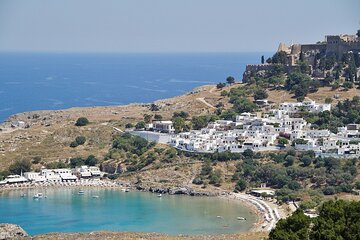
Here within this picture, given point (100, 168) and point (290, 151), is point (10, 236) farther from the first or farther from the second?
point (290, 151)

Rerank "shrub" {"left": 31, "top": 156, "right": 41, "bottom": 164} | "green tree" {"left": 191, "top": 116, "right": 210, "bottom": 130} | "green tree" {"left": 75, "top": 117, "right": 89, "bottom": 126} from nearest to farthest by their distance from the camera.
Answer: "shrub" {"left": 31, "top": 156, "right": 41, "bottom": 164}, "green tree" {"left": 191, "top": 116, "right": 210, "bottom": 130}, "green tree" {"left": 75, "top": 117, "right": 89, "bottom": 126}

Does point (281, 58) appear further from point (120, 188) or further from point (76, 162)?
point (120, 188)

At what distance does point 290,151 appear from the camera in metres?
41.8

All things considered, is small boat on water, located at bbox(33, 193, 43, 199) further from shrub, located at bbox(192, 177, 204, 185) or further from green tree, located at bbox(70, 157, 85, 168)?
shrub, located at bbox(192, 177, 204, 185)

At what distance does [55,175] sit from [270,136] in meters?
12.1

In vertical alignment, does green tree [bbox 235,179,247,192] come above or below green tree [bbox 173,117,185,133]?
below

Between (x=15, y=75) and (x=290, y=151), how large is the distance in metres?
93.3

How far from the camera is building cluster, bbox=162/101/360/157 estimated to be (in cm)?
4200

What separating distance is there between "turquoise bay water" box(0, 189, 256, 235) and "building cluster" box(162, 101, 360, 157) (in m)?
5.62

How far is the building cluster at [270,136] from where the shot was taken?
42.0 meters

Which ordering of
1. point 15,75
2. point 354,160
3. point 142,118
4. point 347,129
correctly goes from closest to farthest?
point 354,160 < point 347,129 < point 142,118 < point 15,75

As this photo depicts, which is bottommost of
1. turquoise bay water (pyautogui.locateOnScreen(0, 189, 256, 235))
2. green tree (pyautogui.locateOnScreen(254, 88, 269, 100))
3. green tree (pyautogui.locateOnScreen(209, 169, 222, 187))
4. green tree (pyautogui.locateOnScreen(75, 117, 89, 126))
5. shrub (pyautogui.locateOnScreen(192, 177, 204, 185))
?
turquoise bay water (pyautogui.locateOnScreen(0, 189, 256, 235))

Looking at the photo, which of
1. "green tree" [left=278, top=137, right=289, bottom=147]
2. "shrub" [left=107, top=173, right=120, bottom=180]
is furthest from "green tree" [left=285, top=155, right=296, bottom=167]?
"shrub" [left=107, top=173, right=120, bottom=180]

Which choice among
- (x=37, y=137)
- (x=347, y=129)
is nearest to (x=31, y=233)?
(x=37, y=137)
